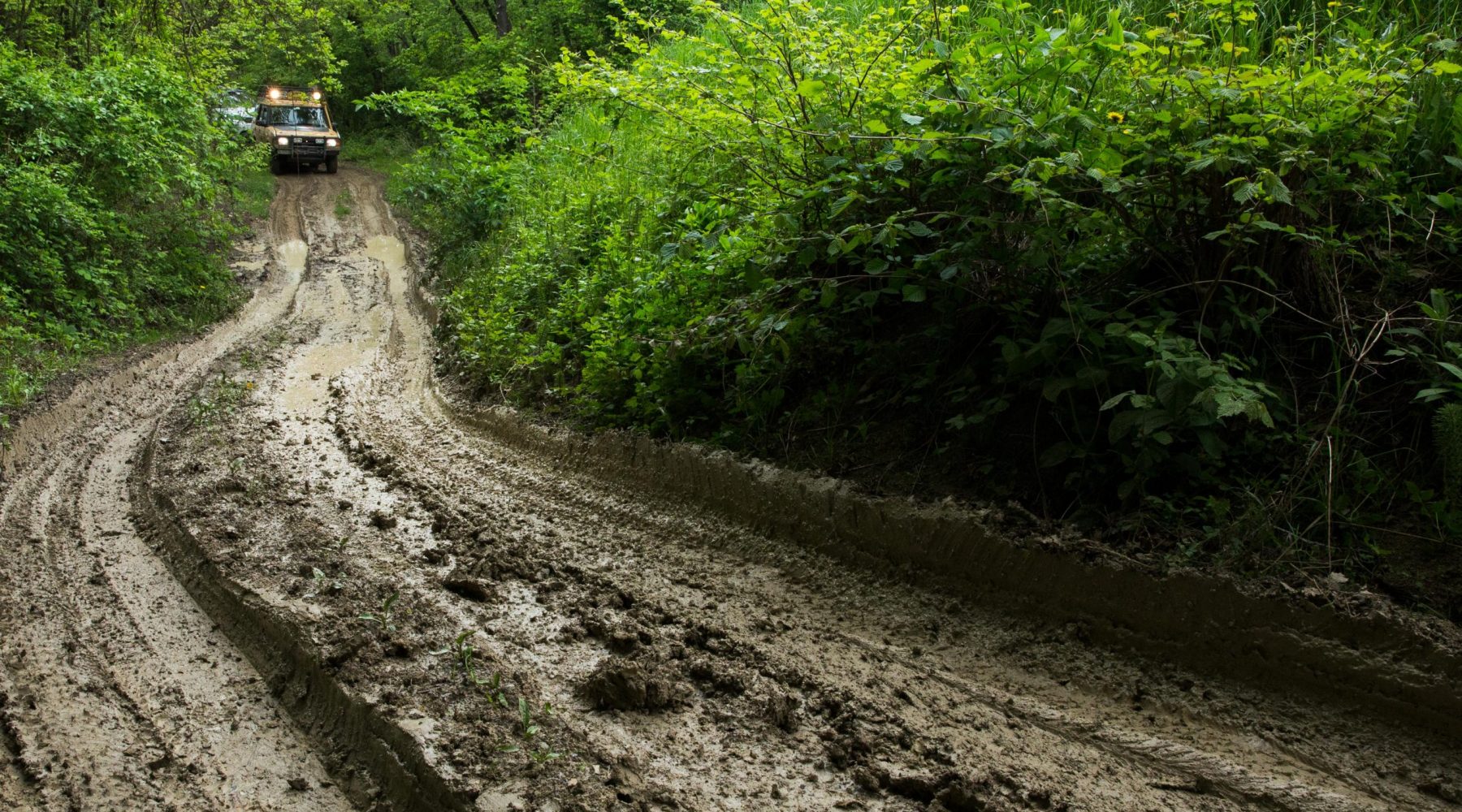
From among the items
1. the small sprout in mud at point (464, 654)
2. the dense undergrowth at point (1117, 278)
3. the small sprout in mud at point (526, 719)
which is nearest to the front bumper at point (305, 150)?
the dense undergrowth at point (1117, 278)

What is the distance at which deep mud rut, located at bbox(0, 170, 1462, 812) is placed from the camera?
8.82ft

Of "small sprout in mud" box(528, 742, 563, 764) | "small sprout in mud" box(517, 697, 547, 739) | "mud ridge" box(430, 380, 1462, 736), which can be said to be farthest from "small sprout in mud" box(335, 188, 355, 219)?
"small sprout in mud" box(528, 742, 563, 764)

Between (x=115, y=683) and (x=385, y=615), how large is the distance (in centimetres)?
102

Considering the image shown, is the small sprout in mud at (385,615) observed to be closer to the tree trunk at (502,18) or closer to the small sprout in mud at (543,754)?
the small sprout in mud at (543,754)

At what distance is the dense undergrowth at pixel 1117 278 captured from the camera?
10.5ft

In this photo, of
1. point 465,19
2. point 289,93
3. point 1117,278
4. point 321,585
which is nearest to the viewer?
point 1117,278

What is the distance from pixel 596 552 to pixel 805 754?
6.26ft

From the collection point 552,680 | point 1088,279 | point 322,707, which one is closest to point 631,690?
point 552,680

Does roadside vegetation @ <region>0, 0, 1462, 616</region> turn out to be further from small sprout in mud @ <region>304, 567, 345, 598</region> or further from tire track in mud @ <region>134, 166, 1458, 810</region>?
small sprout in mud @ <region>304, 567, 345, 598</region>

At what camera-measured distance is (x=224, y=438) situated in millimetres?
6441

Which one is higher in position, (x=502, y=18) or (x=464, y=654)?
(x=502, y=18)

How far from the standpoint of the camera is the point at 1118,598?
3.24 meters

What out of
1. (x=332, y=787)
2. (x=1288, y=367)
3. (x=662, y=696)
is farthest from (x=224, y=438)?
(x=1288, y=367)

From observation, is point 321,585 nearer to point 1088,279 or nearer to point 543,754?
point 543,754
